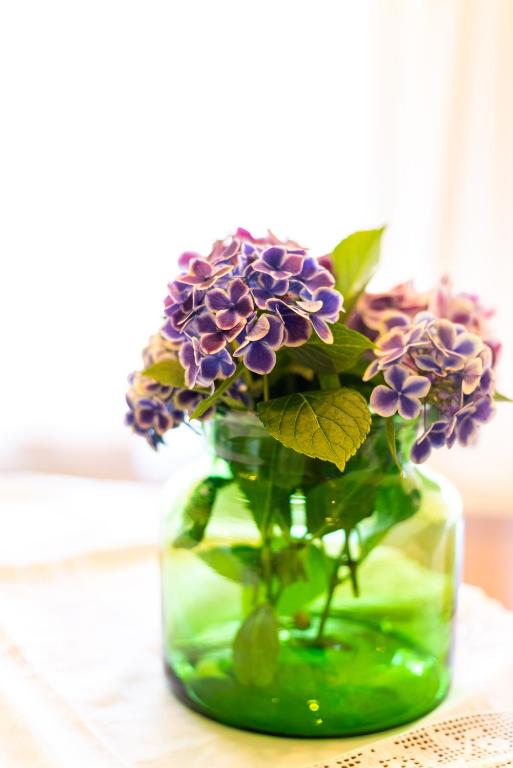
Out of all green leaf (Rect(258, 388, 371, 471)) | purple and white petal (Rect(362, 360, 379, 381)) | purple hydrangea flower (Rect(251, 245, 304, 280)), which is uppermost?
purple hydrangea flower (Rect(251, 245, 304, 280))

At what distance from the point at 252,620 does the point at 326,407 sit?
0.56 feet

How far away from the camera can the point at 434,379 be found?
0.61m

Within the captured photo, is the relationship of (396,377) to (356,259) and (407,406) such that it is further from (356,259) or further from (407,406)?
(356,259)

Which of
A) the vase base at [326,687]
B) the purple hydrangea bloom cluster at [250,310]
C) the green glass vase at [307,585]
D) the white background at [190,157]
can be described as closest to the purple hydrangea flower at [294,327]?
the purple hydrangea bloom cluster at [250,310]

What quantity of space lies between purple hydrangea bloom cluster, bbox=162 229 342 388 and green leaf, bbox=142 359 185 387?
64 mm

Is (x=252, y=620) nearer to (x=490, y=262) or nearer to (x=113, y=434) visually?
(x=113, y=434)

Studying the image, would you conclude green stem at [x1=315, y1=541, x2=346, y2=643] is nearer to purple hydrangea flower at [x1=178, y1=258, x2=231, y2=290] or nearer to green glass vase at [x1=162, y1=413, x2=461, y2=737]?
green glass vase at [x1=162, y1=413, x2=461, y2=737]

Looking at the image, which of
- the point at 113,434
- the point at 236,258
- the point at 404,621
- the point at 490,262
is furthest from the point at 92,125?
the point at 404,621

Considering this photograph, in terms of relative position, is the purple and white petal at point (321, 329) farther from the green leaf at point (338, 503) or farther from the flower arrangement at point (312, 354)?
the green leaf at point (338, 503)

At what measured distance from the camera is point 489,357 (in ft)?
2.04

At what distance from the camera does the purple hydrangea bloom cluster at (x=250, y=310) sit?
551 mm

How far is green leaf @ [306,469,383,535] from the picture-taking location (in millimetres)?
629

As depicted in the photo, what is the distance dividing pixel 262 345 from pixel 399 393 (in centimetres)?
10

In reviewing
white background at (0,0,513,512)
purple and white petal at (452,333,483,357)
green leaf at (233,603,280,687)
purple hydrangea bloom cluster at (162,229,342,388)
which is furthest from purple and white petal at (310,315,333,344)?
white background at (0,0,513,512)
